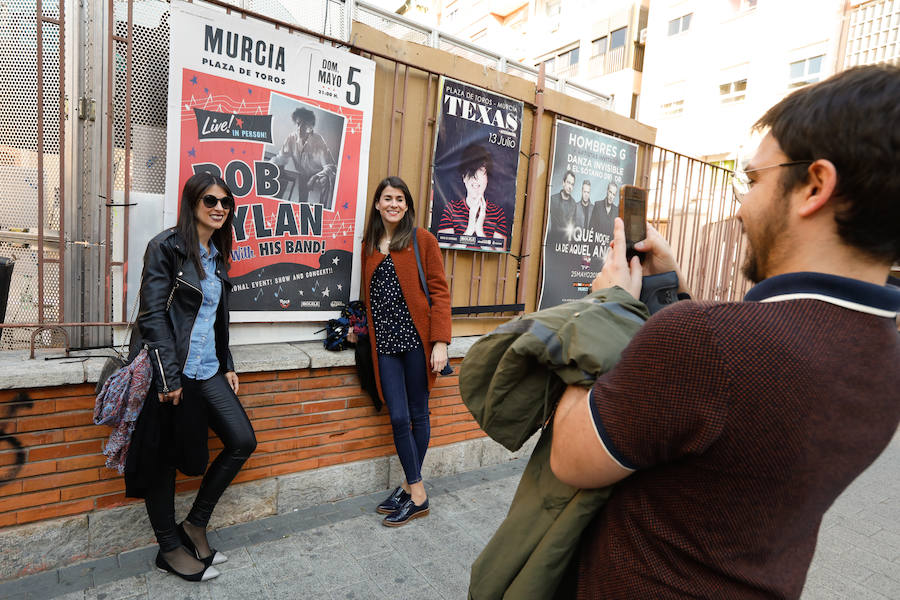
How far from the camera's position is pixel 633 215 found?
4.42 ft

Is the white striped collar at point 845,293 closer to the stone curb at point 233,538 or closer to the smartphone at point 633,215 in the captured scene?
the smartphone at point 633,215

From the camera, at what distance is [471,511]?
12.6 feet

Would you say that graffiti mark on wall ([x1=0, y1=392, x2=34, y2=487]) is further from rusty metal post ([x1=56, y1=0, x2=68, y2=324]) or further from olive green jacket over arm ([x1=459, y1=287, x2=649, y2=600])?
olive green jacket over arm ([x1=459, y1=287, x2=649, y2=600])

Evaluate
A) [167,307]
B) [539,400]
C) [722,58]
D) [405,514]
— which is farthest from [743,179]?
[722,58]

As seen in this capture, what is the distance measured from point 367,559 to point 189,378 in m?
1.50

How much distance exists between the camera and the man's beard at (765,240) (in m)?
0.98

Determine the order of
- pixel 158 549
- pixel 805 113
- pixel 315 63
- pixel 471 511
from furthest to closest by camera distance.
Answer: pixel 471 511, pixel 315 63, pixel 158 549, pixel 805 113

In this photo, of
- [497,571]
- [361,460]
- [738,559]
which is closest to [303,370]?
[361,460]

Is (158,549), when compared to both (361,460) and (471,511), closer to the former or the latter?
(361,460)

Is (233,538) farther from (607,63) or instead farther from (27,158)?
(607,63)

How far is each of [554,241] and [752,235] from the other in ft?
13.4

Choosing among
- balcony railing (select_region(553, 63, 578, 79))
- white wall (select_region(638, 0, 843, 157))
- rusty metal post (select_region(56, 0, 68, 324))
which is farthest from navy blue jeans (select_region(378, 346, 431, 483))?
balcony railing (select_region(553, 63, 578, 79))

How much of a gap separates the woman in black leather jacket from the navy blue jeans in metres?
0.94

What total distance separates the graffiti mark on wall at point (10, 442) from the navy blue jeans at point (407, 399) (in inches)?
76.4
